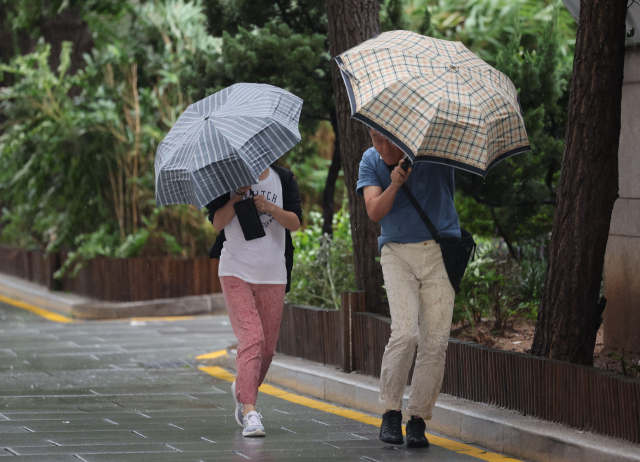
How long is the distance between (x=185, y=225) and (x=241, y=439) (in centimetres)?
942

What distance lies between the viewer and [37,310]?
14.9m

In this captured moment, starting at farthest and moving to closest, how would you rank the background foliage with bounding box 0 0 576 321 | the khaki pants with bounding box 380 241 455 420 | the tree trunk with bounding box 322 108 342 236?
1. the tree trunk with bounding box 322 108 342 236
2. the background foliage with bounding box 0 0 576 321
3. the khaki pants with bounding box 380 241 455 420

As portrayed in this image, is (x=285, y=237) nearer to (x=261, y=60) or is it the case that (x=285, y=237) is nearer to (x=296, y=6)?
(x=261, y=60)

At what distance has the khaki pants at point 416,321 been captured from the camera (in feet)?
16.8

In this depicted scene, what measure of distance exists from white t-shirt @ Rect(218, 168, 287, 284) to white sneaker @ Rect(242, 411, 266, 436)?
77 cm

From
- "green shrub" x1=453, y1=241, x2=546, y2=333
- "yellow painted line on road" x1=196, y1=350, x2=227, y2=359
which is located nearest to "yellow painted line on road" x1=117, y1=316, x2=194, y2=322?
"yellow painted line on road" x1=196, y1=350, x2=227, y2=359

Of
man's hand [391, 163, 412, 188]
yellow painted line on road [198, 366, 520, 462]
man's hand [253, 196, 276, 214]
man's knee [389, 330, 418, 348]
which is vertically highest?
man's hand [391, 163, 412, 188]

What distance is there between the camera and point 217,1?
34.5ft

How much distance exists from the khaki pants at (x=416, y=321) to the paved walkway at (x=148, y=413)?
317 mm

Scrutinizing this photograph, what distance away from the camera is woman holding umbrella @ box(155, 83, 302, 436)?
17.2ft

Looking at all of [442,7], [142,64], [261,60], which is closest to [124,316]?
[142,64]

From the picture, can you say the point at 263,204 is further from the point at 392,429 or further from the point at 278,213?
the point at 392,429

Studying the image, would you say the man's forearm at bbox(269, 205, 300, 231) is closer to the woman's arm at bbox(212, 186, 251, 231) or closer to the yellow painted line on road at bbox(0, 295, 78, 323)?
the woman's arm at bbox(212, 186, 251, 231)

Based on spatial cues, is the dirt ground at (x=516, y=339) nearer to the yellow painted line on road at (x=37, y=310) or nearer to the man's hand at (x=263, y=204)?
the man's hand at (x=263, y=204)
